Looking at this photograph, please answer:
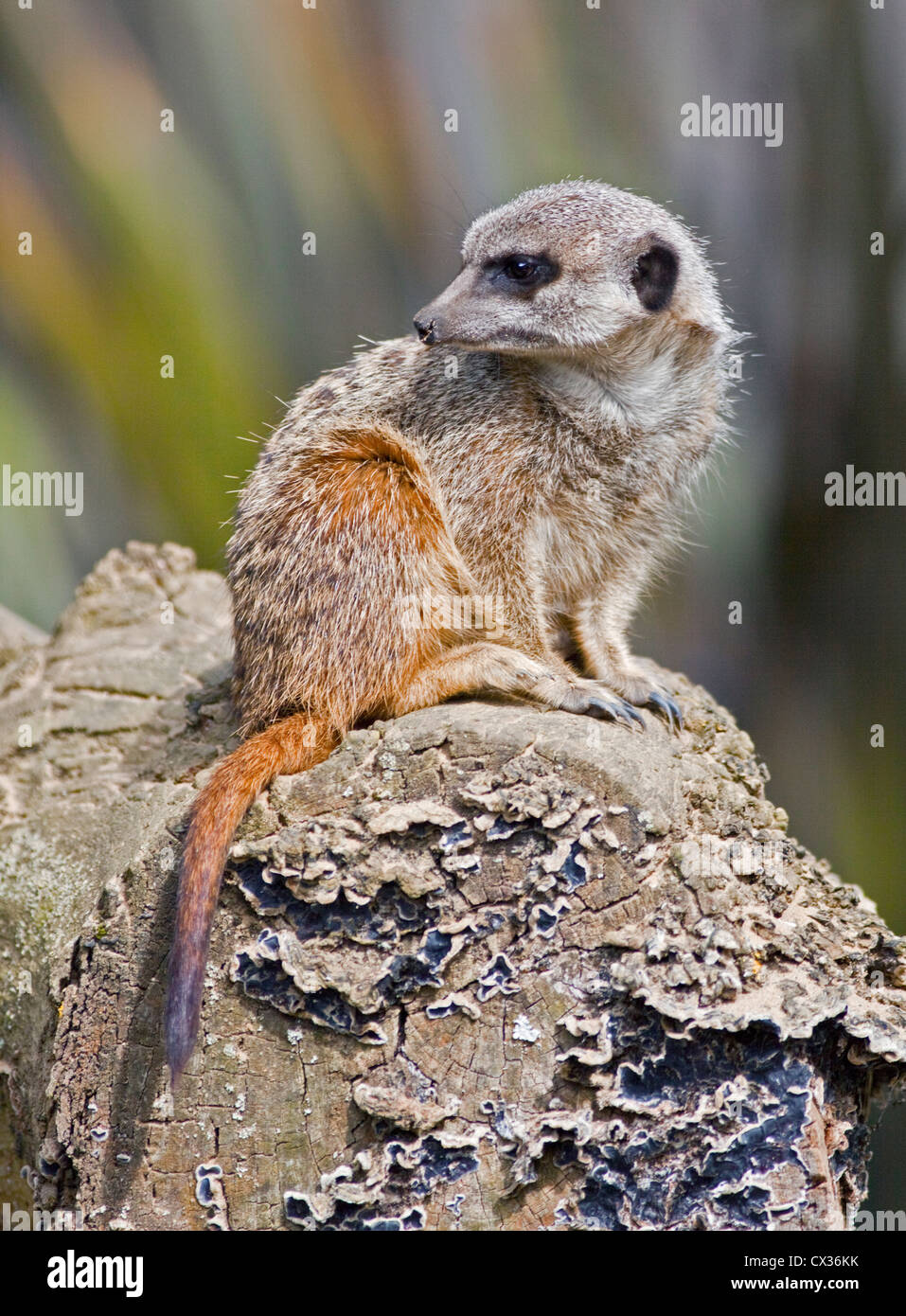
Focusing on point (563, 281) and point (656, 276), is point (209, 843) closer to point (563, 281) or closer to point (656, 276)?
point (563, 281)

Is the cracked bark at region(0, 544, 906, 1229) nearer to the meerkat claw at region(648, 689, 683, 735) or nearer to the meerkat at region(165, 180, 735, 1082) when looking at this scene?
the meerkat at region(165, 180, 735, 1082)

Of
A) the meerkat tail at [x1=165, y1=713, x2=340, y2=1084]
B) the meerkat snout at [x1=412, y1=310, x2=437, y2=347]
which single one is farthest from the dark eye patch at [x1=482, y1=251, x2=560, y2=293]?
the meerkat tail at [x1=165, y1=713, x2=340, y2=1084]

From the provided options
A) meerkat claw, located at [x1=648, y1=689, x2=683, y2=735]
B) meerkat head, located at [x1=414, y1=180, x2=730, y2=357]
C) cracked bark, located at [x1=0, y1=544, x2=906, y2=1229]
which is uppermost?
meerkat head, located at [x1=414, y1=180, x2=730, y2=357]

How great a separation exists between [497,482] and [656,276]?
23.0 inches

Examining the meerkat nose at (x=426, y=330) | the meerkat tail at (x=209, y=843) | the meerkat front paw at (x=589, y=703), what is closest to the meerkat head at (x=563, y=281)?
the meerkat nose at (x=426, y=330)

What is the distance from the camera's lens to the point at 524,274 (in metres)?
2.42

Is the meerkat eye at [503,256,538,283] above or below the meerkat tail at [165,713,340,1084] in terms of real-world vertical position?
above

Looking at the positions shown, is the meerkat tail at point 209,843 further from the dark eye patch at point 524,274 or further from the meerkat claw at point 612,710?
the dark eye patch at point 524,274

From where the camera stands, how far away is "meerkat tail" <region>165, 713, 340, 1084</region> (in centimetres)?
171

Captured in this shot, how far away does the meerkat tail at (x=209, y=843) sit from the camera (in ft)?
5.62

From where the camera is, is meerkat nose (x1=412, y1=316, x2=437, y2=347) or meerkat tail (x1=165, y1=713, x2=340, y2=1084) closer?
meerkat tail (x1=165, y1=713, x2=340, y2=1084)

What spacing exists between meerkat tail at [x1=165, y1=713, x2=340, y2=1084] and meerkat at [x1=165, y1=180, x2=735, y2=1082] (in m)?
0.01

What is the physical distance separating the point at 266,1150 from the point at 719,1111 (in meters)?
0.74

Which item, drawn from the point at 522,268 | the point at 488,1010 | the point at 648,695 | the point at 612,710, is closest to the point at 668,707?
the point at 648,695
